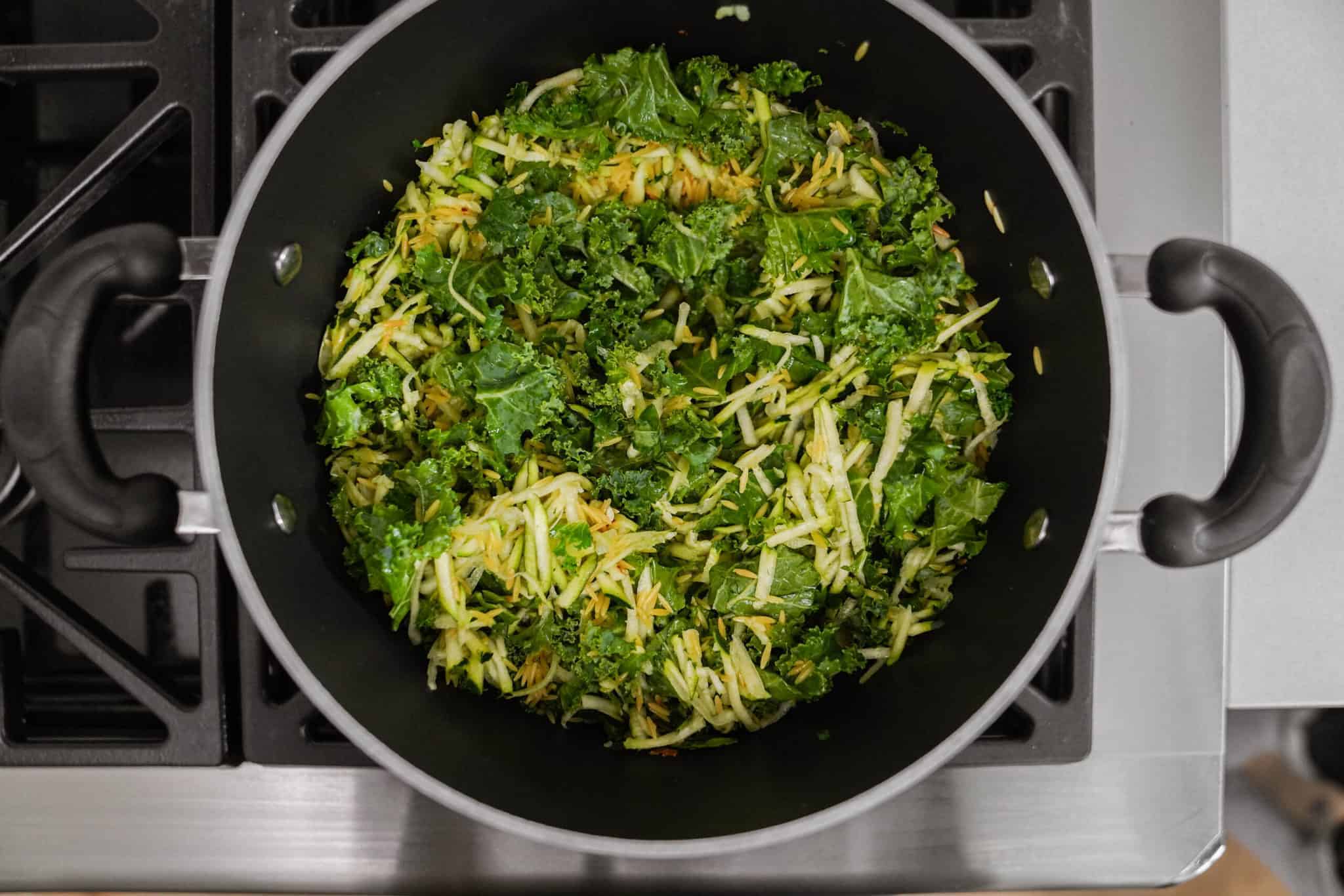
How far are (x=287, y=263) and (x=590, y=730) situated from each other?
0.77 m

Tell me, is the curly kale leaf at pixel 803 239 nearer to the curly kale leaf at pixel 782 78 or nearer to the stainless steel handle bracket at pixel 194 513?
the curly kale leaf at pixel 782 78

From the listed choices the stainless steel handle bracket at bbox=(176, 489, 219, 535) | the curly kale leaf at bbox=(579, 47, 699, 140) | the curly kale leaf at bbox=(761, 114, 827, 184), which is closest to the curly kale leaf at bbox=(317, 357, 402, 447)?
the stainless steel handle bracket at bbox=(176, 489, 219, 535)

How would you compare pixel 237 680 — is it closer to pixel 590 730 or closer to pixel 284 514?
pixel 284 514

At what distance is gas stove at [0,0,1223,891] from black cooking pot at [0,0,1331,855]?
0.54 feet

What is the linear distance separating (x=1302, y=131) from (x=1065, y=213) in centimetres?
73

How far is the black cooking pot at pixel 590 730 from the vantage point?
103 centimetres

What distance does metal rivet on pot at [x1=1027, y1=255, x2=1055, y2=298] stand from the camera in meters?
1.21

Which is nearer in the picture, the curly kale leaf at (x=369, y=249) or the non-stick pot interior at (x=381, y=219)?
the non-stick pot interior at (x=381, y=219)

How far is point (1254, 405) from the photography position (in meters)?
1.04

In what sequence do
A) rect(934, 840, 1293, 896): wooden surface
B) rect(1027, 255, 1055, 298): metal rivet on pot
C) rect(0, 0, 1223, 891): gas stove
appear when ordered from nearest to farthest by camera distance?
rect(1027, 255, 1055, 298): metal rivet on pot
rect(0, 0, 1223, 891): gas stove
rect(934, 840, 1293, 896): wooden surface

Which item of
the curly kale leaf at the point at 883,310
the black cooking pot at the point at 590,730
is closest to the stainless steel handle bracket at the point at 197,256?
the black cooking pot at the point at 590,730

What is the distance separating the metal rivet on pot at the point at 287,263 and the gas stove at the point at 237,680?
173mm

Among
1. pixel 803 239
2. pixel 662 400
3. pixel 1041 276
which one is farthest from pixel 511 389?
pixel 1041 276

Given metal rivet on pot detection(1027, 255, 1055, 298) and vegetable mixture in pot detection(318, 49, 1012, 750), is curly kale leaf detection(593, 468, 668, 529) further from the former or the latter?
metal rivet on pot detection(1027, 255, 1055, 298)
